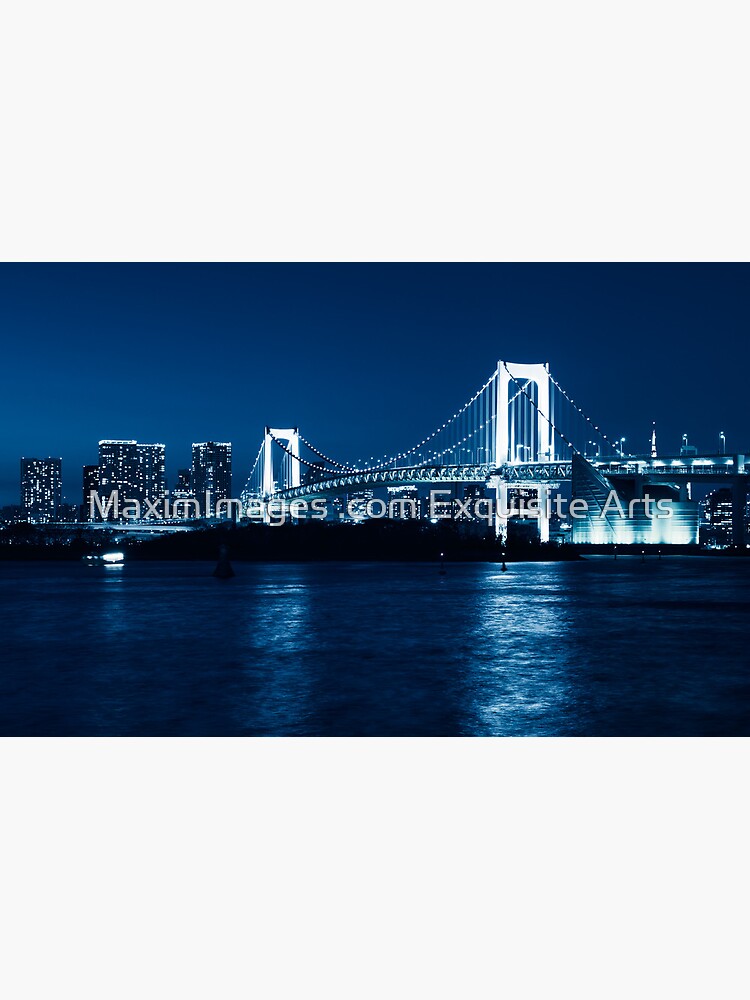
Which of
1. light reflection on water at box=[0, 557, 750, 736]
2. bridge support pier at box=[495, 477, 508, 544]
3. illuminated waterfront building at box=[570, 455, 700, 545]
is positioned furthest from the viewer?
illuminated waterfront building at box=[570, 455, 700, 545]

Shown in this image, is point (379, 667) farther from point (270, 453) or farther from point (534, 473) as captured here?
point (270, 453)

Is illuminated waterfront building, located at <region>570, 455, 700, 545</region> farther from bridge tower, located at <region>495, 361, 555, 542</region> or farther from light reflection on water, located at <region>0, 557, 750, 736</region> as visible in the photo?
light reflection on water, located at <region>0, 557, 750, 736</region>

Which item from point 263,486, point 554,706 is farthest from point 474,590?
point 263,486

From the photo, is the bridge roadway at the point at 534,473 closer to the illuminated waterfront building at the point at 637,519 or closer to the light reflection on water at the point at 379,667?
the illuminated waterfront building at the point at 637,519

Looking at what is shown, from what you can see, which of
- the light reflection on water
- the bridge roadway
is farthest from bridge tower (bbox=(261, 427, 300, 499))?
the light reflection on water

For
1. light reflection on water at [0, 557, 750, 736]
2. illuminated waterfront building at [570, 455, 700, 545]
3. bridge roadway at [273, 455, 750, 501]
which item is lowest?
light reflection on water at [0, 557, 750, 736]

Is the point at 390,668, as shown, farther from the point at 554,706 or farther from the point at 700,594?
the point at 700,594
